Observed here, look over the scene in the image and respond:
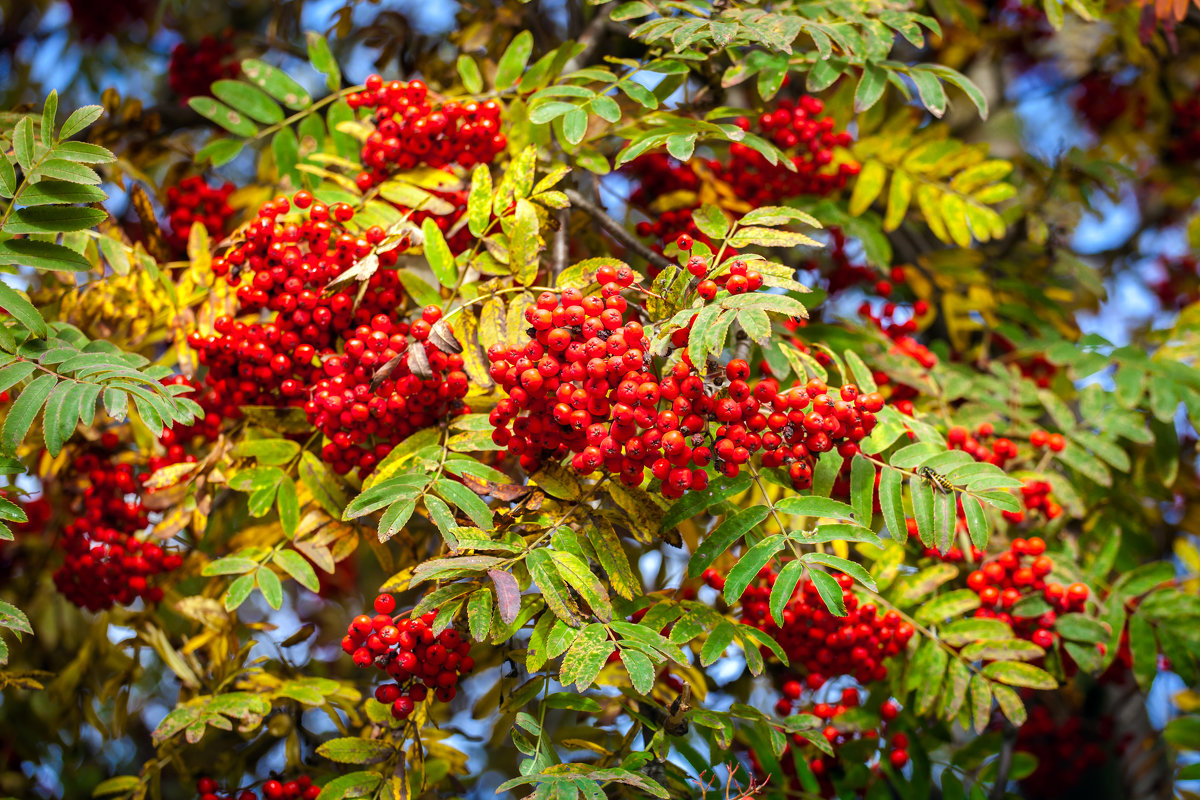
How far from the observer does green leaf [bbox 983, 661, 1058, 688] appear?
2.23 metres

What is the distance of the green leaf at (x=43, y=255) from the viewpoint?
198 cm

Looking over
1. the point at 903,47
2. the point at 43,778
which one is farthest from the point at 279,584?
the point at 903,47

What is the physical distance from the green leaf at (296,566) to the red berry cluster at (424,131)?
3.40 feet

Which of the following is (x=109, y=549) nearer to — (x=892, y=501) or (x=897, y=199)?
(x=892, y=501)

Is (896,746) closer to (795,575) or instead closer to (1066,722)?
(795,575)

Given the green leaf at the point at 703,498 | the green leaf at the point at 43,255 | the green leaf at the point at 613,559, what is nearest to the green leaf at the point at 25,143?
the green leaf at the point at 43,255

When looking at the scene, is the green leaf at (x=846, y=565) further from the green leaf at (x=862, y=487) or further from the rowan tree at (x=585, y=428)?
the green leaf at (x=862, y=487)

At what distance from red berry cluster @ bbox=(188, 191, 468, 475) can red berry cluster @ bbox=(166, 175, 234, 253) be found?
0.88 meters

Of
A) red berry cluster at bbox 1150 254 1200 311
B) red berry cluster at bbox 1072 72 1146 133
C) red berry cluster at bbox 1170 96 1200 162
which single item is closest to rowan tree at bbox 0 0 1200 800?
red berry cluster at bbox 1170 96 1200 162

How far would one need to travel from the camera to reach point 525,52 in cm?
256

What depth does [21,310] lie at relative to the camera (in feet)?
6.44

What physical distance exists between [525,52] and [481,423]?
1199 millimetres

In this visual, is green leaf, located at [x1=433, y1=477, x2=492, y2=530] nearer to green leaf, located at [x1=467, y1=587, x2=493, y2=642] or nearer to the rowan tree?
the rowan tree

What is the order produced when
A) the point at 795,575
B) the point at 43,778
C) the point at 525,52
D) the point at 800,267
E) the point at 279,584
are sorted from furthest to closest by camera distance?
the point at 43,778 → the point at 800,267 → the point at 525,52 → the point at 279,584 → the point at 795,575
